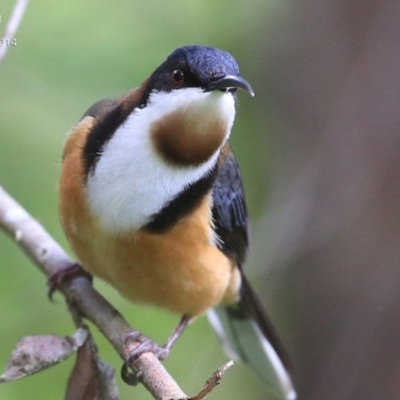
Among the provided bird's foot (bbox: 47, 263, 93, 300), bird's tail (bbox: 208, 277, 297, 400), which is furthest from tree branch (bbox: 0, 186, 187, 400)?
bird's tail (bbox: 208, 277, 297, 400)

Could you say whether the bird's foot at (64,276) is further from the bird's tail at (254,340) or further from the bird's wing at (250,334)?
the bird's tail at (254,340)

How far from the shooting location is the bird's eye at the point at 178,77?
2.96 metres

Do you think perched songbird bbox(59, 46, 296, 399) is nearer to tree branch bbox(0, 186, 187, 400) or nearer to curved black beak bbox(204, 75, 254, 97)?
curved black beak bbox(204, 75, 254, 97)

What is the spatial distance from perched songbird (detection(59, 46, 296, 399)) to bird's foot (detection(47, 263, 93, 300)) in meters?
0.18

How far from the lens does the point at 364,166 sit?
17.9 ft

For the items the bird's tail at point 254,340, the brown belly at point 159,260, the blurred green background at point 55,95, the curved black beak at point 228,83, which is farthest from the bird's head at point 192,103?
the bird's tail at point 254,340

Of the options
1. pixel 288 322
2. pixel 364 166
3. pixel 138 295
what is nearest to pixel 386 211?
pixel 364 166

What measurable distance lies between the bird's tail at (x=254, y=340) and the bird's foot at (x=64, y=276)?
1.04m

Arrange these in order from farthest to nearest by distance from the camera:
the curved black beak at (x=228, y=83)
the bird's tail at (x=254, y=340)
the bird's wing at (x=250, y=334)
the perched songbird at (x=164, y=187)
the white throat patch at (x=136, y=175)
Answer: the bird's tail at (x=254, y=340)
the bird's wing at (x=250, y=334)
the white throat patch at (x=136, y=175)
the perched songbird at (x=164, y=187)
the curved black beak at (x=228, y=83)

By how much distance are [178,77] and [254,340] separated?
239cm

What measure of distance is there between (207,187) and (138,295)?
66 centimetres

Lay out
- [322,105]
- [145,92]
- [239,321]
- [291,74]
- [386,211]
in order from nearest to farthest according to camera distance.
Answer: [145,92], [239,321], [386,211], [322,105], [291,74]

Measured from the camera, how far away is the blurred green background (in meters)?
4.15

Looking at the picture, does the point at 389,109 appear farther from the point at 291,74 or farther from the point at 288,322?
the point at 288,322
